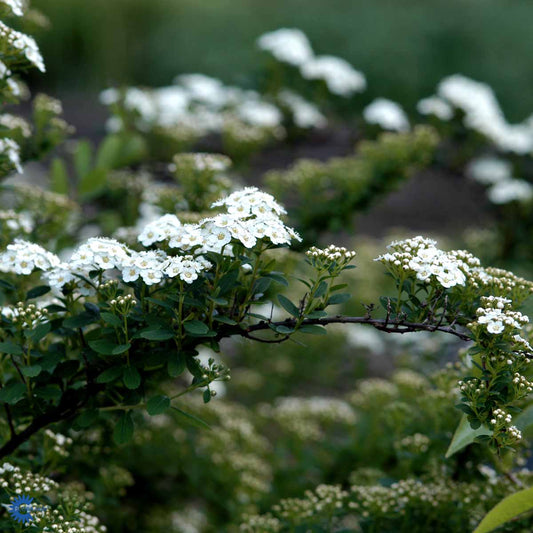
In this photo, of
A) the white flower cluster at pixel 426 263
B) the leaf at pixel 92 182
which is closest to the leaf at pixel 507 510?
the white flower cluster at pixel 426 263

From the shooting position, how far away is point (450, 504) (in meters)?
2.12

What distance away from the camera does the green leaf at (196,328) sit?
1589 mm

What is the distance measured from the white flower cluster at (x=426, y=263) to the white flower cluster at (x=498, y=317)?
79mm

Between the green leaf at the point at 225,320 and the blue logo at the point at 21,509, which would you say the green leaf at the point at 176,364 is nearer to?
the green leaf at the point at 225,320

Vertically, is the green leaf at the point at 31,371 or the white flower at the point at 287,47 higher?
the white flower at the point at 287,47

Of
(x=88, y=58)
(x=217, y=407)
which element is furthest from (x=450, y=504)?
(x=88, y=58)

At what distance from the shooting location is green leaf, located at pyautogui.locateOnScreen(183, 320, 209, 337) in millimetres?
1589

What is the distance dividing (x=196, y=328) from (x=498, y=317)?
642mm

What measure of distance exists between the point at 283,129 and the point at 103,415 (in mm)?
2528

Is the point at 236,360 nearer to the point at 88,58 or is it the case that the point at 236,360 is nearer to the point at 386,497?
the point at 386,497

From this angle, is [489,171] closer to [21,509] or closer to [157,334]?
[157,334]

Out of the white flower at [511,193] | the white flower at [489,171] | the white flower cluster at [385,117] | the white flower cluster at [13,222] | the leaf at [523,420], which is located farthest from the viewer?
the white flower at [489,171]

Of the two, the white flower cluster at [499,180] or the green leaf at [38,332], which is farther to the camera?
the white flower cluster at [499,180]

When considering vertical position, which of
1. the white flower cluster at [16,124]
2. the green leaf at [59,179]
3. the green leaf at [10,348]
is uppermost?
the green leaf at [59,179]
